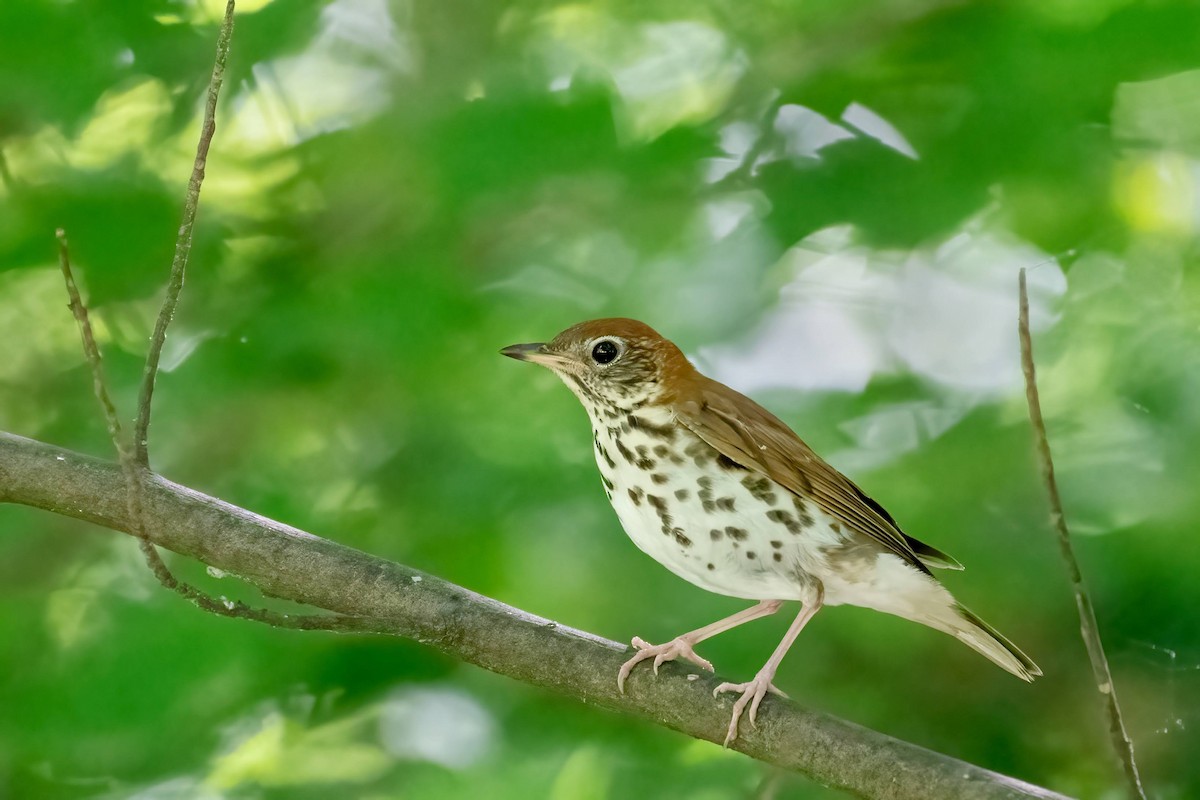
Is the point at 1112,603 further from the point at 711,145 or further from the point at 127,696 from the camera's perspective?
the point at 127,696

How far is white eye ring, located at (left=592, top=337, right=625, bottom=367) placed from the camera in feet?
10.1

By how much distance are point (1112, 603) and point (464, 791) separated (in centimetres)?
195

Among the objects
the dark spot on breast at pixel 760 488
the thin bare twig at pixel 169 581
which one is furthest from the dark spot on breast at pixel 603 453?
the thin bare twig at pixel 169 581

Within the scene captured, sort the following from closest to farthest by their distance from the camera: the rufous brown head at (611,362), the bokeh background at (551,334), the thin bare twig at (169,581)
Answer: the thin bare twig at (169,581), the rufous brown head at (611,362), the bokeh background at (551,334)

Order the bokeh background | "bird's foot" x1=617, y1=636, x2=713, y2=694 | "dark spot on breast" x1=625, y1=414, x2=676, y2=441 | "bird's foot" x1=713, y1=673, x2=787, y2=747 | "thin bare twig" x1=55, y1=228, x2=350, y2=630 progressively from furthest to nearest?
the bokeh background → "dark spot on breast" x1=625, y1=414, x2=676, y2=441 → "bird's foot" x1=617, y1=636, x2=713, y2=694 → "bird's foot" x1=713, y1=673, x2=787, y2=747 → "thin bare twig" x1=55, y1=228, x2=350, y2=630

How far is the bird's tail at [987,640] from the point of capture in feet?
9.48

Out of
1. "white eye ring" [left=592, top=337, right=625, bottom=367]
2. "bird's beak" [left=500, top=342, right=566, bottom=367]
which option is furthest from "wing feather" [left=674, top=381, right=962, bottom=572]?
"bird's beak" [left=500, top=342, right=566, bottom=367]

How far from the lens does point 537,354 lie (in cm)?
305

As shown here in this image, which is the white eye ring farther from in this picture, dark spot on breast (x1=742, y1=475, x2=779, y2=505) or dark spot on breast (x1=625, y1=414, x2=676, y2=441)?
dark spot on breast (x1=742, y1=475, x2=779, y2=505)

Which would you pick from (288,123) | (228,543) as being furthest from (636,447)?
(288,123)

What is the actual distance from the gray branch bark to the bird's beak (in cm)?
58

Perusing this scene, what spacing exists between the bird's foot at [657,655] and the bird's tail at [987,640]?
609 millimetres

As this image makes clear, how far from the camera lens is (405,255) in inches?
160

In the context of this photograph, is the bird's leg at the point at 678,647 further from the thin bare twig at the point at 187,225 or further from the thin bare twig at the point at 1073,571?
the thin bare twig at the point at 187,225
